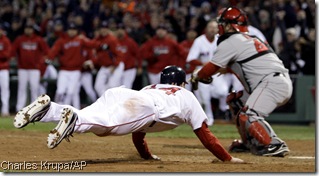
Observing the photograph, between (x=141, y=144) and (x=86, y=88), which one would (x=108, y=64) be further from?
(x=141, y=144)

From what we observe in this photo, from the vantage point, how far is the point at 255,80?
9.87 meters

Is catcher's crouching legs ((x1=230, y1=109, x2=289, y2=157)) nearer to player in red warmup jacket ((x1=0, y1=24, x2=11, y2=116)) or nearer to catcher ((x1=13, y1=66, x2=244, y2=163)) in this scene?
catcher ((x1=13, y1=66, x2=244, y2=163))

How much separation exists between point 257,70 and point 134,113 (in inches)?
107

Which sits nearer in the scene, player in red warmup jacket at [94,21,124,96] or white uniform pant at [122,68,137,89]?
Result: player in red warmup jacket at [94,21,124,96]

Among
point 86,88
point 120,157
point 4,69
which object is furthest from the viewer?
point 86,88

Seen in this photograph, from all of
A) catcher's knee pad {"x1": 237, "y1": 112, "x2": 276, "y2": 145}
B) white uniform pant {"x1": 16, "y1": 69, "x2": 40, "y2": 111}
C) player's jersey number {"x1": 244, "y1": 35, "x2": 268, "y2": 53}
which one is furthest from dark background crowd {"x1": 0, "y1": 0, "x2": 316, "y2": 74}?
catcher's knee pad {"x1": 237, "y1": 112, "x2": 276, "y2": 145}

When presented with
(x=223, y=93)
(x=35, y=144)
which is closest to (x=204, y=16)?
(x=223, y=93)

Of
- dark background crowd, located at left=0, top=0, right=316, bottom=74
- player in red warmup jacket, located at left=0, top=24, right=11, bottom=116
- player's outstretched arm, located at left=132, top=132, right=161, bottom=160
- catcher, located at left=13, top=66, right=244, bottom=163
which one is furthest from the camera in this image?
dark background crowd, located at left=0, top=0, right=316, bottom=74

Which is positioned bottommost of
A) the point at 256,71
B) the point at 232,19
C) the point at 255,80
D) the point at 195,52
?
the point at 195,52

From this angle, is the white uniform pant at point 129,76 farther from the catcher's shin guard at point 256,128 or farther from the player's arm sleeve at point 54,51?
the catcher's shin guard at point 256,128

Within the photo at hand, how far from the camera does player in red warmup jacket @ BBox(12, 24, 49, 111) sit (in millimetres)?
18438

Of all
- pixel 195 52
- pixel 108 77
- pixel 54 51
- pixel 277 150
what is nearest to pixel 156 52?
pixel 108 77

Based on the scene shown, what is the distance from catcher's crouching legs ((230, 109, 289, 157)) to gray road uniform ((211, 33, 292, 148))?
3 centimetres

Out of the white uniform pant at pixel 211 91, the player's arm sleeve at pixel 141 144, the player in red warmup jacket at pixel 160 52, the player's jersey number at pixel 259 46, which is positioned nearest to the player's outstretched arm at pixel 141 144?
the player's arm sleeve at pixel 141 144
